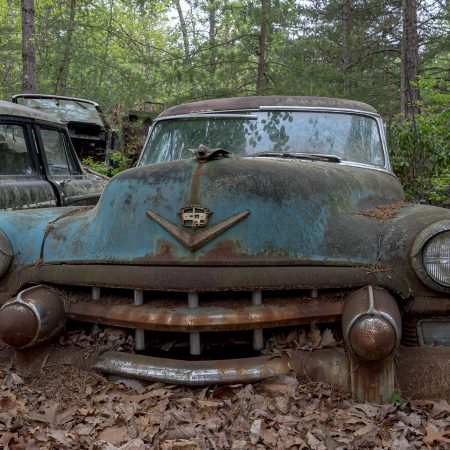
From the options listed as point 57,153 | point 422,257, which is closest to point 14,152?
point 57,153

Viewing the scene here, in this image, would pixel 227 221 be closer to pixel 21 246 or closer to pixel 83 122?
pixel 21 246

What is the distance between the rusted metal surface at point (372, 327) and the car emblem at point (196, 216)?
0.85 metres

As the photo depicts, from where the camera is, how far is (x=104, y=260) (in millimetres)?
2947

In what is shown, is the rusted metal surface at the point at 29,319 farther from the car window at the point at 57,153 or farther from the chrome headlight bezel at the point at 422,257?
the car window at the point at 57,153

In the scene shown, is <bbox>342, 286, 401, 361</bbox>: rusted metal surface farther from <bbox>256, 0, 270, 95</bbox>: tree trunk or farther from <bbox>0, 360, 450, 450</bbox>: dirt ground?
<bbox>256, 0, 270, 95</bbox>: tree trunk

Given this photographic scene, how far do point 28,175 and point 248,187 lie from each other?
13.6ft

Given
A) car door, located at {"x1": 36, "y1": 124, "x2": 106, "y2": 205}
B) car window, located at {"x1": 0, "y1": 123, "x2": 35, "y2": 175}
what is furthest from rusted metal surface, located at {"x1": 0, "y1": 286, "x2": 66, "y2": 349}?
car door, located at {"x1": 36, "y1": 124, "x2": 106, "y2": 205}

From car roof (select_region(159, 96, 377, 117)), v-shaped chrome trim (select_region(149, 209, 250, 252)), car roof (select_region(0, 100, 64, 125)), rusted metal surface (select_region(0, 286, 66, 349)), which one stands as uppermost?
car roof (select_region(0, 100, 64, 125))

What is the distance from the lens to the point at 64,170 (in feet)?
22.9

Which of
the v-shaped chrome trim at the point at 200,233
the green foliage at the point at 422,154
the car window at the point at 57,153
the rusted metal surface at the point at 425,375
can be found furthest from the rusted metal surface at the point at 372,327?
the green foliage at the point at 422,154

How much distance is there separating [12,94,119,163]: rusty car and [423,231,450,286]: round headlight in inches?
330

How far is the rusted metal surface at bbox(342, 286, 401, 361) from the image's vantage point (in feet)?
8.08

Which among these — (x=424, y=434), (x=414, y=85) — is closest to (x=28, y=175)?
(x=424, y=434)

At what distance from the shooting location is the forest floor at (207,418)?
226cm
